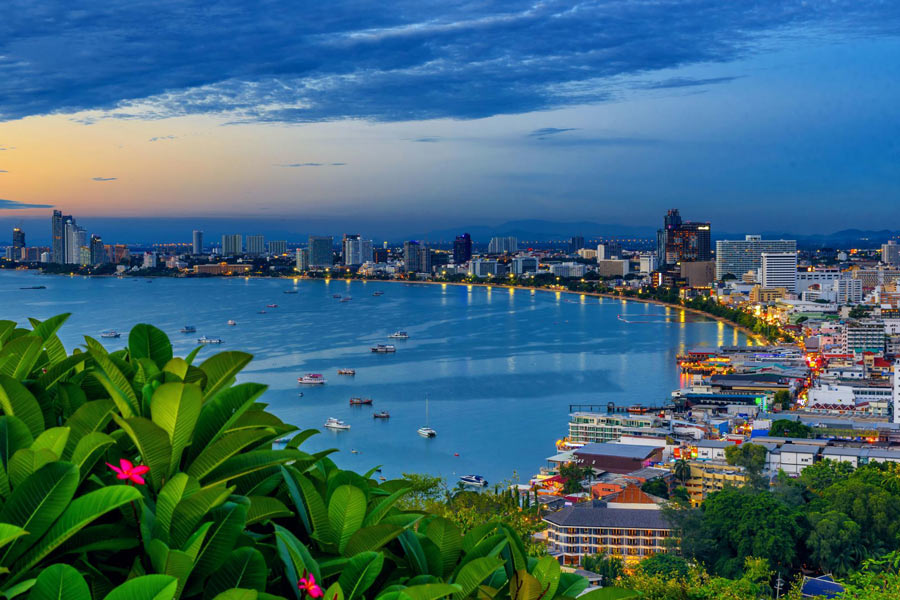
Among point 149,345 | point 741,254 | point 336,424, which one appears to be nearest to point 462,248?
point 741,254

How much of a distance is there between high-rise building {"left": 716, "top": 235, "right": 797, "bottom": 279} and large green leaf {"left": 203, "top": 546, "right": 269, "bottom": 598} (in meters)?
28.7

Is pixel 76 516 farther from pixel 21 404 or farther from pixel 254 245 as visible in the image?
pixel 254 245

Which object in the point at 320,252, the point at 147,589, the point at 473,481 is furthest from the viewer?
the point at 320,252

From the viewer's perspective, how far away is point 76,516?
0.55 meters

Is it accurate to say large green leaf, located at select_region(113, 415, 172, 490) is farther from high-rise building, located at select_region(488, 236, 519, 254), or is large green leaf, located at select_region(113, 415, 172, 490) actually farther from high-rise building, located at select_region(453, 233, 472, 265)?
high-rise building, located at select_region(488, 236, 519, 254)

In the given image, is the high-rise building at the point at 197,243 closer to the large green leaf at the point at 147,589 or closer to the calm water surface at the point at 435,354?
the calm water surface at the point at 435,354

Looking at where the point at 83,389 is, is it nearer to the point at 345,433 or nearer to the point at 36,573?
the point at 36,573

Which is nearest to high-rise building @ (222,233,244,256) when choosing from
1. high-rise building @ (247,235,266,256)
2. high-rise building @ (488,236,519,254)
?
high-rise building @ (247,235,266,256)

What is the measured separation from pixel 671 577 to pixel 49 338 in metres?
3.32

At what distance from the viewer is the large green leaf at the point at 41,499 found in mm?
557

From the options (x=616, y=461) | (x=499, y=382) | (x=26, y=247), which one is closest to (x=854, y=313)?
(x=499, y=382)

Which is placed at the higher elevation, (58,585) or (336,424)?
(58,585)

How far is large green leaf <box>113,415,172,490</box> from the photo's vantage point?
24.2 inches

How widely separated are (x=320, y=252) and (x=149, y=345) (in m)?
36.9
